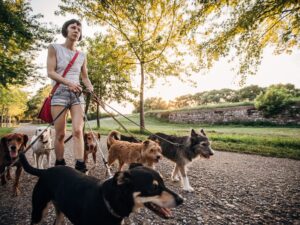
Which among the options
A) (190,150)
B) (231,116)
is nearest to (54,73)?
(190,150)

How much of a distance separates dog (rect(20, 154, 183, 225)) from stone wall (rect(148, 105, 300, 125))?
22.8 metres

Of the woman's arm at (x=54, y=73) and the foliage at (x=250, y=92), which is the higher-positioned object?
the foliage at (x=250, y=92)

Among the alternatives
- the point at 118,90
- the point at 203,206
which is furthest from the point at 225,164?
the point at 118,90

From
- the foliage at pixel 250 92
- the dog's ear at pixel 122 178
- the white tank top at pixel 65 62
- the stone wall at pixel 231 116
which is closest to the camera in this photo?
the dog's ear at pixel 122 178

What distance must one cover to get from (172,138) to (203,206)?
2418 millimetres

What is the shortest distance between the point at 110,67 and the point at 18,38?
6.76 meters

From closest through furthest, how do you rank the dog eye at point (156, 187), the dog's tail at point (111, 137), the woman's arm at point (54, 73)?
1. the dog eye at point (156, 187)
2. the woman's arm at point (54, 73)
3. the dog's tail at point (111, 137)

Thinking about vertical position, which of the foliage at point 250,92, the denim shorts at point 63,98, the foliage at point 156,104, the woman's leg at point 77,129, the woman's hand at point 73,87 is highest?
the foliage at point 250,92

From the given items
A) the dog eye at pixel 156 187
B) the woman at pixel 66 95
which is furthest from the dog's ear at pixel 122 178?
the woman at pixel 66 95

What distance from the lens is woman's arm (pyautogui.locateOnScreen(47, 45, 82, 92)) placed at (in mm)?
3316

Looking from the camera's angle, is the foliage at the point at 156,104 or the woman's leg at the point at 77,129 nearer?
the woman's leg at the point at 77,129

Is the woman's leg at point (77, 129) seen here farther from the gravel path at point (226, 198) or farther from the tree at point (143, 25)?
the tree at point (143, 25)

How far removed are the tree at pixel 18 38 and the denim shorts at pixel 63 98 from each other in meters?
10.2

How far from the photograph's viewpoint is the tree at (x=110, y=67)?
53.4 feet
